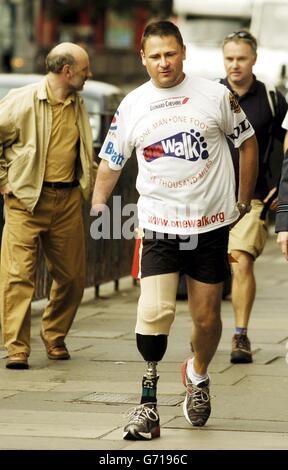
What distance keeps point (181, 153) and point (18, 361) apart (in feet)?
7.95

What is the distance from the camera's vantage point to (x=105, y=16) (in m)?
67.9

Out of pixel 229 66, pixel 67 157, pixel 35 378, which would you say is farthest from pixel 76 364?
pixel 229 66

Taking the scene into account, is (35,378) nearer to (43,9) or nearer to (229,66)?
(229,66)

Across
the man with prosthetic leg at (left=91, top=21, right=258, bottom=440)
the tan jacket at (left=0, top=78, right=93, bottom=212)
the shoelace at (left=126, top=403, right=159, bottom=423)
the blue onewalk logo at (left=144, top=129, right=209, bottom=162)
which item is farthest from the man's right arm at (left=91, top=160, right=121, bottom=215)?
the tan jacket at (left=0, top=78, right=93, bottom=212)

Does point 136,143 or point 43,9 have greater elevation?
point 136,143

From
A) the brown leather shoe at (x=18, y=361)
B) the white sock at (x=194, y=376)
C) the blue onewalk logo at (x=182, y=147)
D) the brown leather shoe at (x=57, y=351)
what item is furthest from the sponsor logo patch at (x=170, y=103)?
the brown leather shoe at (x=57, y=351)

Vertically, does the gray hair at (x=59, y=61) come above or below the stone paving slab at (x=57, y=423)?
above

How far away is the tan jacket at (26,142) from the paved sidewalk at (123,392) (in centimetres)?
110

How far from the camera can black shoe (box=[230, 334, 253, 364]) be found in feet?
29.7

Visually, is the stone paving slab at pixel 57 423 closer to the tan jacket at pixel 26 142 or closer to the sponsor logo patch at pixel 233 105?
the sponsor logo patch at pixel 233 105

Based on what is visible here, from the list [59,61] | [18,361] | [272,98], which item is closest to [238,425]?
[18,361]

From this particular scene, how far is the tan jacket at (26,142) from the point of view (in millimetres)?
8969
